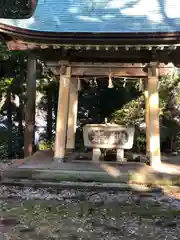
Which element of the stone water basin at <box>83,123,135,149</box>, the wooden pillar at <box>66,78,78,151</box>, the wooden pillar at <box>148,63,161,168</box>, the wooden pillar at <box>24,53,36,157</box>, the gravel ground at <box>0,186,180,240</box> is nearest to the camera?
the gravel ground at <box>0,186,180,240</box>

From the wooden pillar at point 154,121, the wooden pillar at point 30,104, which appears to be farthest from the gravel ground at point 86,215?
the wooden pillar at point 30,104

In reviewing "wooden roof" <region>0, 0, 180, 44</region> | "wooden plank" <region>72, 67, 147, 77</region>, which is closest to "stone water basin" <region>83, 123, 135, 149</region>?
"wooden plank" <region>72, 67, 147, 77</region>

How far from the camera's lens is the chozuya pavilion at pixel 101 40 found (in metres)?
7.49

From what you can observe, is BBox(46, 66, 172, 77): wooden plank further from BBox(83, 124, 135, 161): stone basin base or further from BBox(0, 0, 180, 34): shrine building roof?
BBox(83, 124, 135, 161): stone basin base

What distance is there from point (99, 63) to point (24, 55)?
6.43 meters

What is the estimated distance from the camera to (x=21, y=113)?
15.7 meters

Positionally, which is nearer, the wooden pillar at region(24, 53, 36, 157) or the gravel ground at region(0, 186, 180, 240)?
the gravel ground at region(0, 186, 180, 240)

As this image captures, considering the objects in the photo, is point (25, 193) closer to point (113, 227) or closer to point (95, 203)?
point (95, 203)

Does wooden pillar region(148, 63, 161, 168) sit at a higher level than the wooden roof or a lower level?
lower

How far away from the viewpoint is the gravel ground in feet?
15.7

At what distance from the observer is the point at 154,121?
326 inches

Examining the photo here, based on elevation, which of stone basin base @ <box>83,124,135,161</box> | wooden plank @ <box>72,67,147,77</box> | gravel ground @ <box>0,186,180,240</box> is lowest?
gravel ground @ <box>0,186,180,240</box>

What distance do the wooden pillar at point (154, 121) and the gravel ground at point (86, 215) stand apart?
4.22ft

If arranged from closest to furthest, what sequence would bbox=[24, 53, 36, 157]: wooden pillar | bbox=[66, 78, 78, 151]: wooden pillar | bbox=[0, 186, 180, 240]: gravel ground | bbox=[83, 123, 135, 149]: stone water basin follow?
1. bbox=[0, 186, 180, 240]: gravel ground
2. bbox=[83, 123, 135, 149]: stone water basin
3. bbox=[66, 78, 78, 151]: wooden pillar
4. bbox=[24, 53, 36, 157]: wooden pillar
